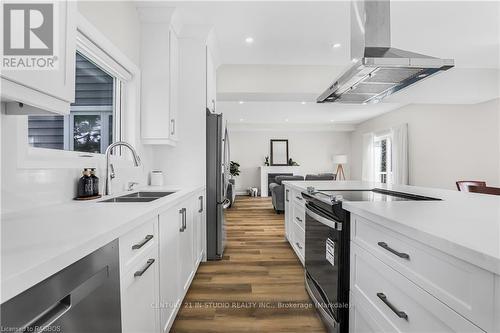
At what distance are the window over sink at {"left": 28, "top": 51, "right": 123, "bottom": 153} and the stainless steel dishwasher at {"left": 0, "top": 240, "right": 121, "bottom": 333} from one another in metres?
1.01

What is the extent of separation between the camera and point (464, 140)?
496cm

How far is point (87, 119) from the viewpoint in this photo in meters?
1.97

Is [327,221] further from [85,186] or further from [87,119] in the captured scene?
[87,119]

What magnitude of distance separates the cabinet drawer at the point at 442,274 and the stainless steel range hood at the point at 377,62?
109 centimetres

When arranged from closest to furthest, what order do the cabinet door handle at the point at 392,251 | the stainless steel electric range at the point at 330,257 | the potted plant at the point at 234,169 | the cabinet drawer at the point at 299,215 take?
the cabinet door handle at the point at 392,251 < the stainless steel electric range at the point at 330,257 < the cabinet drawer at the point at 299,215 < the potted plant at the point at 234,169

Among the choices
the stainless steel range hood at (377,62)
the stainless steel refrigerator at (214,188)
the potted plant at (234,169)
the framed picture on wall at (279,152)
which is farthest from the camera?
the framed picture on wall at (279,152)

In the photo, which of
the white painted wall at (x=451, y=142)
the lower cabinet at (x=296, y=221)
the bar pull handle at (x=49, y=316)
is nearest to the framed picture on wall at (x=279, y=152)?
the white painted wall at (x=451, y=142)

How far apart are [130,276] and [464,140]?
20.4 feet

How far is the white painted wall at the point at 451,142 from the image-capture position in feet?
14.7

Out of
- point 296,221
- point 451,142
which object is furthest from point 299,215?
point 451,142

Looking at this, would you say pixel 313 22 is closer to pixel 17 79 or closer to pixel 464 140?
pixel 17 79

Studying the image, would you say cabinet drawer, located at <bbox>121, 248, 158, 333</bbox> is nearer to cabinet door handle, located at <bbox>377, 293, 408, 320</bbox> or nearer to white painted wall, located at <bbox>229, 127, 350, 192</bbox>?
cabinet door handle, located at <bbox>377, 293, 408, 320</bbox>

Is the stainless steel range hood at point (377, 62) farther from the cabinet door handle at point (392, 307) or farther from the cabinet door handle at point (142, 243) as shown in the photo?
the cabinet door handle at point (142, 243)

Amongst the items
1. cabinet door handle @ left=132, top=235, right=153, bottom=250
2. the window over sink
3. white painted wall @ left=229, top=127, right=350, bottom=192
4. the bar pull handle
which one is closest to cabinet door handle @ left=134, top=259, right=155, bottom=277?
cabinet door handle @ left=132, top=235, right=153, bottom=250
